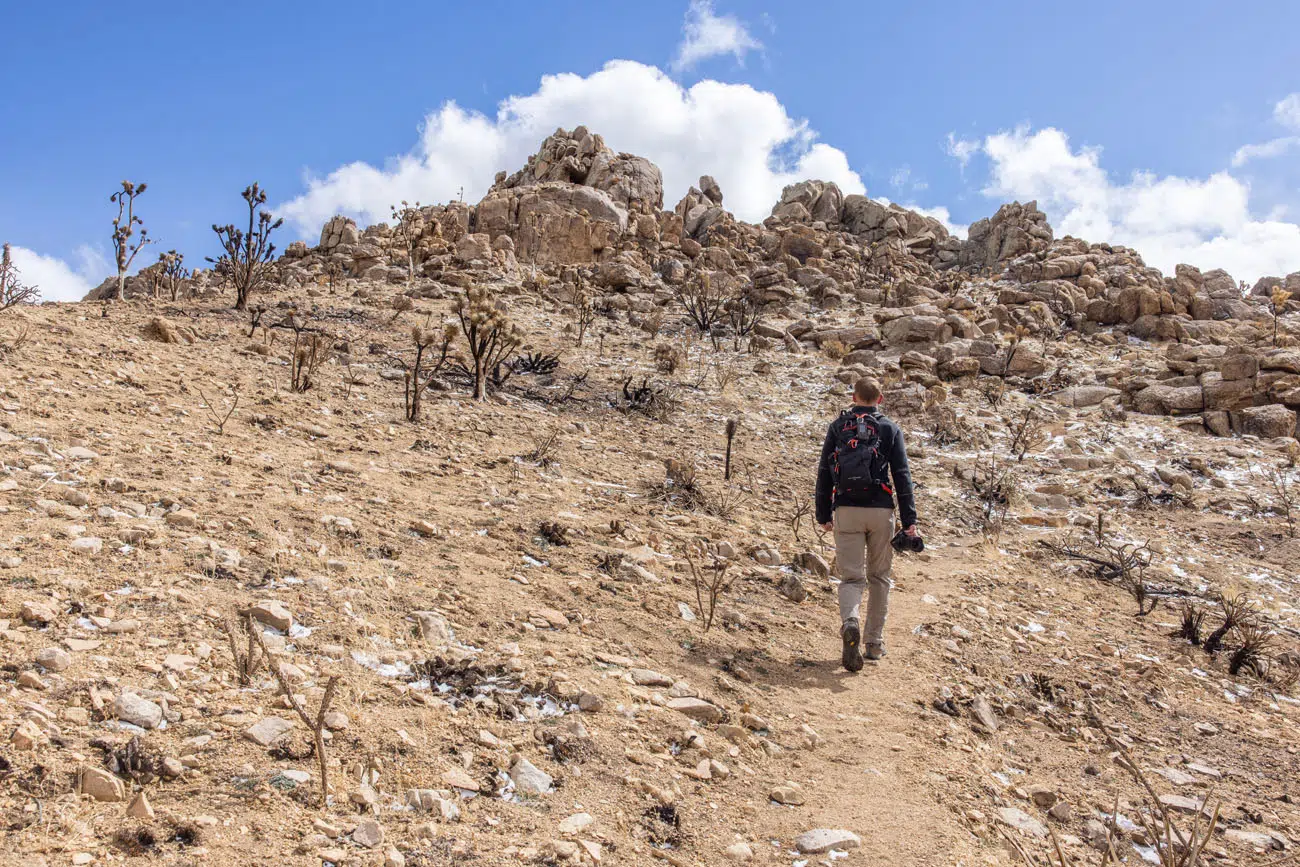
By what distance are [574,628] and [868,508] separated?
1.92 meters

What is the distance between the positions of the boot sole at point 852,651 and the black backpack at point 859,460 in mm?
816

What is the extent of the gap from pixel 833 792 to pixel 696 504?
13.3 ft

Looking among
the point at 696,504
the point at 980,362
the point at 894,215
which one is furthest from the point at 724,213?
the point at 696,504

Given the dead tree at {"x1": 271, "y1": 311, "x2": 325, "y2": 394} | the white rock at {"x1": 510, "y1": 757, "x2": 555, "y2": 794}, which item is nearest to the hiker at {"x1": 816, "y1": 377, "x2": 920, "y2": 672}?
the white rock at {"x1": 510, "y1": 757, "x2": 555, "y2": 794}

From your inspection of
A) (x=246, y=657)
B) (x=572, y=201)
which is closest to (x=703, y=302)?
(x=572, y=201)

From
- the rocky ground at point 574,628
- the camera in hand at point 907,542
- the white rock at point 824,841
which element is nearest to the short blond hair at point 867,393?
the camera in hand at point 907,542

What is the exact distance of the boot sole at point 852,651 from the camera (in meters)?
4.22

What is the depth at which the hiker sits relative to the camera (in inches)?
177

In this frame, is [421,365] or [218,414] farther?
[421,365]

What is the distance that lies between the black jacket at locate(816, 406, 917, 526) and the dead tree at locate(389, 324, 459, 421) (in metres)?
4.56

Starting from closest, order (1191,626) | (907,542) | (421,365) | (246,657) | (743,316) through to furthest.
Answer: (246,657) → (907,542) → (1191,626) → (421,365) → (743,316)

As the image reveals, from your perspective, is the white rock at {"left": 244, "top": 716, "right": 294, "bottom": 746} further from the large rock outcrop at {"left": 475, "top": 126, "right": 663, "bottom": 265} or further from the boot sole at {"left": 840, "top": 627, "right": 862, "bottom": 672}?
the large rock outcrop at {"left": 475, "top": 126, "right": 663, "bottom": 265}

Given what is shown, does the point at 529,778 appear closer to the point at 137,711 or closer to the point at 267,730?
the point at 267,730

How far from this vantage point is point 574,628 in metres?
3.93
